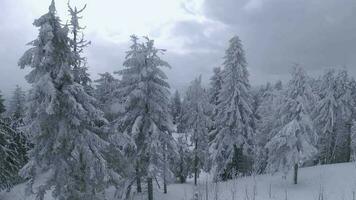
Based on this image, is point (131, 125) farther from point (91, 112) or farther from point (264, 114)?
point (264, 114)

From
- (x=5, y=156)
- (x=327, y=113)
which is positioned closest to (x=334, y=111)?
(x=327, y=113)

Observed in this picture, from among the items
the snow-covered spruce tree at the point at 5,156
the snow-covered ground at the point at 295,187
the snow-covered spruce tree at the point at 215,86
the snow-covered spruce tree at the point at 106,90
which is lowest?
the snow-covered ground at the point at 295,187

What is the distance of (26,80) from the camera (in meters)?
16.0

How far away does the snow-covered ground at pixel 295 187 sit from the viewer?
30938mm

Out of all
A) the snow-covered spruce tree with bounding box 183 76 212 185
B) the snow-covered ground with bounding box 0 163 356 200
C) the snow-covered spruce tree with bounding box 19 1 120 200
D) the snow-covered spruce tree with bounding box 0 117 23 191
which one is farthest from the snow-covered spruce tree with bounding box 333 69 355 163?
the snow-covered spruce tree with bounding box 0 117 23 191

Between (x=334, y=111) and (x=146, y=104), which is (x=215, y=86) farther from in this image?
(x=146, y=104)

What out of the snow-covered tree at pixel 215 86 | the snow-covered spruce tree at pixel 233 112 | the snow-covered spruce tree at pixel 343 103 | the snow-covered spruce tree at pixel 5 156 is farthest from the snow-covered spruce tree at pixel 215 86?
the snow-covered spruce tree at pixel 5 156

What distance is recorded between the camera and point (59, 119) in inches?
639

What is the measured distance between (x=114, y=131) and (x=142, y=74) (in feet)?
19.3

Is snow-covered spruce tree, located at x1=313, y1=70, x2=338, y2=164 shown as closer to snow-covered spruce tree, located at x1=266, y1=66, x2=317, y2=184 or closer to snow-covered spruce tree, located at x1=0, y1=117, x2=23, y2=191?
snow-covered spruce tree, located at x1=266, y1=66, x2=317, y2=184

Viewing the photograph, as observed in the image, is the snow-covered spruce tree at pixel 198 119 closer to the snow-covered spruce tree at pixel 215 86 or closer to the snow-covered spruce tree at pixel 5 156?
the snow-covered spruce tree at pixel 215 86

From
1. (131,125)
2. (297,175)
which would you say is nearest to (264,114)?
(297,175)

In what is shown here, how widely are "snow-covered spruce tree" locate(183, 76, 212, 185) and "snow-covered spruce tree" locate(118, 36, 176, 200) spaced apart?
1434 centimetres

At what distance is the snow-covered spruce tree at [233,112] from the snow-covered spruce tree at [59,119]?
2081cm
